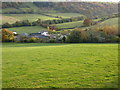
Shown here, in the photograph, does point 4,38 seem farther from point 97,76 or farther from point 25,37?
point 97,76

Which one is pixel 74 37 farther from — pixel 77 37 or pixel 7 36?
pixel 7 36

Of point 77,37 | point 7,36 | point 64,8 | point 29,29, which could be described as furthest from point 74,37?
point 64,8

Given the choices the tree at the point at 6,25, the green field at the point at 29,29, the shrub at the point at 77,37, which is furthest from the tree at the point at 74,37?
the tree at the point at 6,25

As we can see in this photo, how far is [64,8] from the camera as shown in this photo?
6612 cm

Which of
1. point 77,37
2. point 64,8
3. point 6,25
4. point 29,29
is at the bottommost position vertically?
point 77,37

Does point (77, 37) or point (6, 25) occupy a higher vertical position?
point (6, 25)

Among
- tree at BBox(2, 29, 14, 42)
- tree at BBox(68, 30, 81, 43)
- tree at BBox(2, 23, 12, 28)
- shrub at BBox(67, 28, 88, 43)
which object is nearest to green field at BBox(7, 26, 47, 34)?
tree at BBox(2, 23, 12, 28)

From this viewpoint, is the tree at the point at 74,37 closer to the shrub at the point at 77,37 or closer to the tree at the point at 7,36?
the shrub at the point at 77,37

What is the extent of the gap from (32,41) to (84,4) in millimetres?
38141

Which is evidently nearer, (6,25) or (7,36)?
(7,36)

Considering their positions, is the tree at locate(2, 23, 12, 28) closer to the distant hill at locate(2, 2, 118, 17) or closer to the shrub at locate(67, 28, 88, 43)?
the distant hill at locate(2, 2, 118, 17)

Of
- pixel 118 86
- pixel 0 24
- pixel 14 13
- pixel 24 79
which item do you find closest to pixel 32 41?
pixel 0 24

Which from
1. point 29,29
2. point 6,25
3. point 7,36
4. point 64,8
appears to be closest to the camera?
point 7,36

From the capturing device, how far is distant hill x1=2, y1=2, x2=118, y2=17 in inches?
2266
